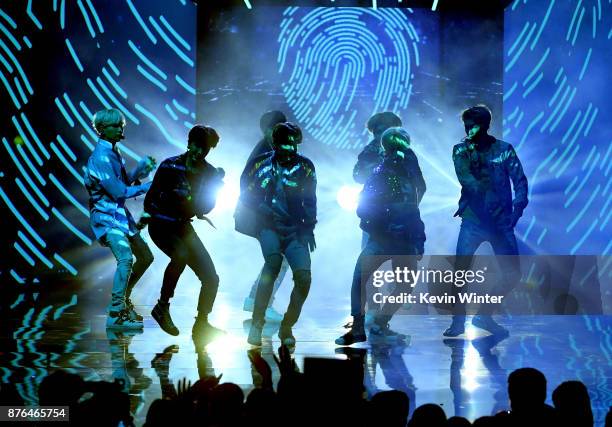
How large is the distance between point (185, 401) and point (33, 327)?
5153mm

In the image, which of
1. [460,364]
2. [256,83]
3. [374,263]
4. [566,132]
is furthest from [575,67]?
[460,364]

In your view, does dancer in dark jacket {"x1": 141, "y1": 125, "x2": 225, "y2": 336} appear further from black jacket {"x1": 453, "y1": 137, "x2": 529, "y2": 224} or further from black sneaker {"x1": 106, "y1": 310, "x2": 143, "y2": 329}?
black jacket {"x1": 453, "y1": 137, "x2": 529, "y2": 224}

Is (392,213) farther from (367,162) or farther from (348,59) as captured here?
(348,59)

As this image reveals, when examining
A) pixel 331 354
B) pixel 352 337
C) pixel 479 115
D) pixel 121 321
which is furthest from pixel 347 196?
pixel 331 354

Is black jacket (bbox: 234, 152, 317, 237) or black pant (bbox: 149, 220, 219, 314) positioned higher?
black jacket (bbox: 234, 152, 317, 237)

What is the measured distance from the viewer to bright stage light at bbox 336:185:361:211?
1346cm

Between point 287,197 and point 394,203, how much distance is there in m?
0.97

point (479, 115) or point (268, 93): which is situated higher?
point (268, 93)

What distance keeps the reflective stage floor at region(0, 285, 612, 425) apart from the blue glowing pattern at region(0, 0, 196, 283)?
370 cm

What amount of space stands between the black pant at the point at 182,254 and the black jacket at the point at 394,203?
130cm

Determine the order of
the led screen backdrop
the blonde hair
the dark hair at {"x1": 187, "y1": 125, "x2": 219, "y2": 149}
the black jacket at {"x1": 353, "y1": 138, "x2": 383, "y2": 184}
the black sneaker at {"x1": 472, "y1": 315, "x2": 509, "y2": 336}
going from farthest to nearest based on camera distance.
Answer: the led screen backdrop, the black jacket at {"x1": 353, "y1": 138, "x2": 383, "y2": 184}, the black sneaker at {"x1": 472, "y1": 315, "x2": 509, "y2": 336}, the blonde hair, the dark hair at {"x1": 187, "y1": 125, "x2": 219, "y2": 149}

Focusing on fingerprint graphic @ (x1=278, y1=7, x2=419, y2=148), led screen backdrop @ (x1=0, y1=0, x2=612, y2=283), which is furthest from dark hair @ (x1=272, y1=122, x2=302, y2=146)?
fingerprint graphic @ (x1=278, y1=7, x2=419, y2=148)

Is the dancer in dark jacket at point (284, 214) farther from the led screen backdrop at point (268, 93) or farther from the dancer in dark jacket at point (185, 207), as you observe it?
the led screen backdrop at point (268, 93)

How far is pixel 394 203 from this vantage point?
6.69m
